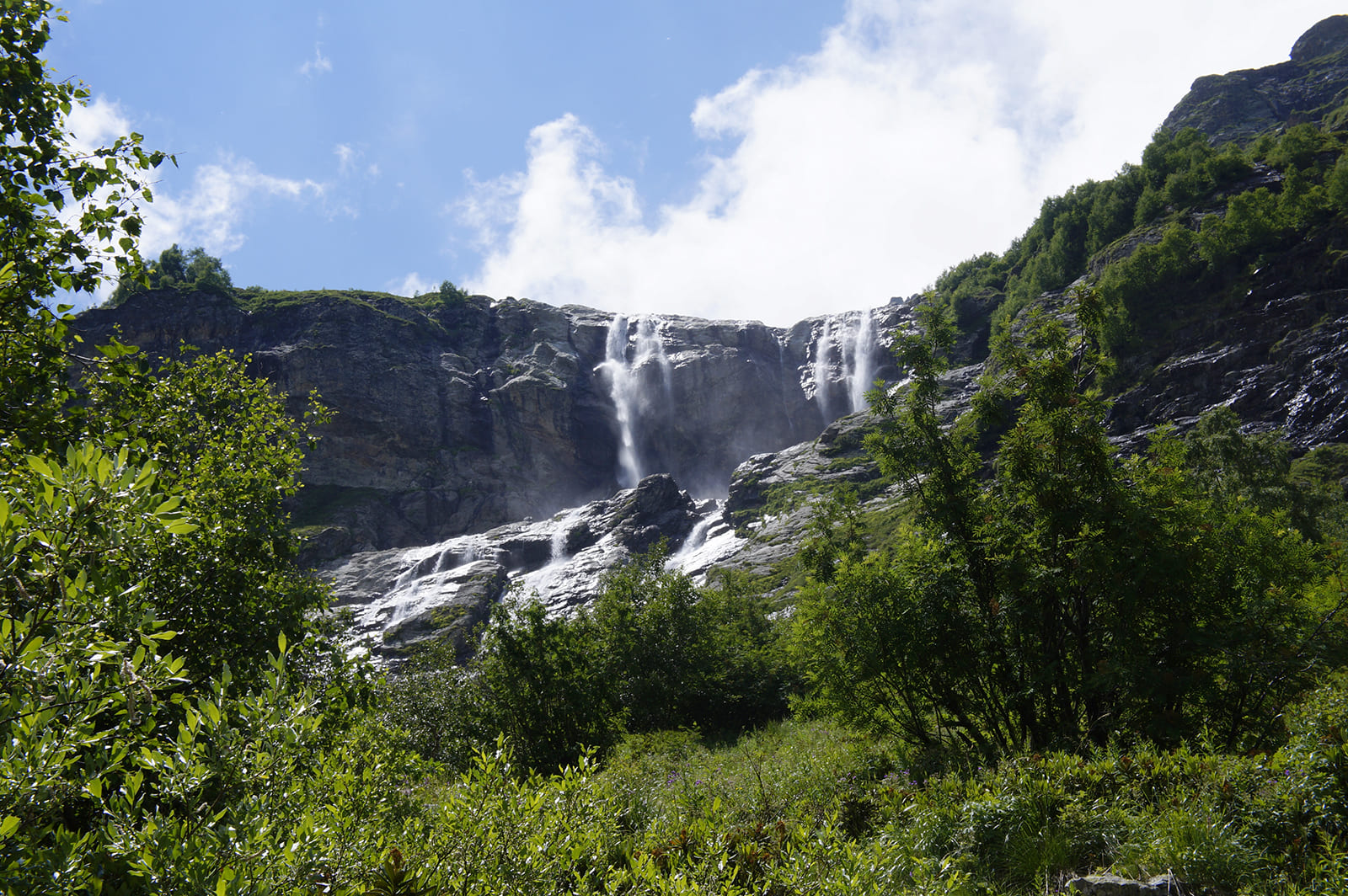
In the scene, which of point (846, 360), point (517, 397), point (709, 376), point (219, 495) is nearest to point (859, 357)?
point (846, 360)

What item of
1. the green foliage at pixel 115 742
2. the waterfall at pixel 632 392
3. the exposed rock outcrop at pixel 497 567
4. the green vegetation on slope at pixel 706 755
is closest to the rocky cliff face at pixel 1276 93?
the waterfall at pixel 632 392

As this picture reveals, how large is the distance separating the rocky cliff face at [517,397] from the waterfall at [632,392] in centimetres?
25

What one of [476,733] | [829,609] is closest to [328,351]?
[476,733]

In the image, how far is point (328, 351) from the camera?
11444 cm

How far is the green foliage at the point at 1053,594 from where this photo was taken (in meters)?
8.31

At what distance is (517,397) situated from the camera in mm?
115250

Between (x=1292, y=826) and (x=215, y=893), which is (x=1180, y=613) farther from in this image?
(x=215, y=893)

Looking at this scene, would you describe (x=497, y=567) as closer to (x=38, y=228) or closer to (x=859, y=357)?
(x=859, y=357)

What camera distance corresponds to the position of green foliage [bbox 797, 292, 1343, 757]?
8.31m

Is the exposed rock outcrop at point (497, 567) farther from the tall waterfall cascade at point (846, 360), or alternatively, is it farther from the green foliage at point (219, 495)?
the green foliage at point (219, 495)

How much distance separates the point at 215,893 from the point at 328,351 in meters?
128

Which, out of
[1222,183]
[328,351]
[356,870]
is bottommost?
[356,870]

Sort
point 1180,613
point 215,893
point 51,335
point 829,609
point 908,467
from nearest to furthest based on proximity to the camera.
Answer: point 215,893 < point 51,335 < point 1180,613 < point 908,467 < point 829,609

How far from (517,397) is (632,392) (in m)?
20.3
